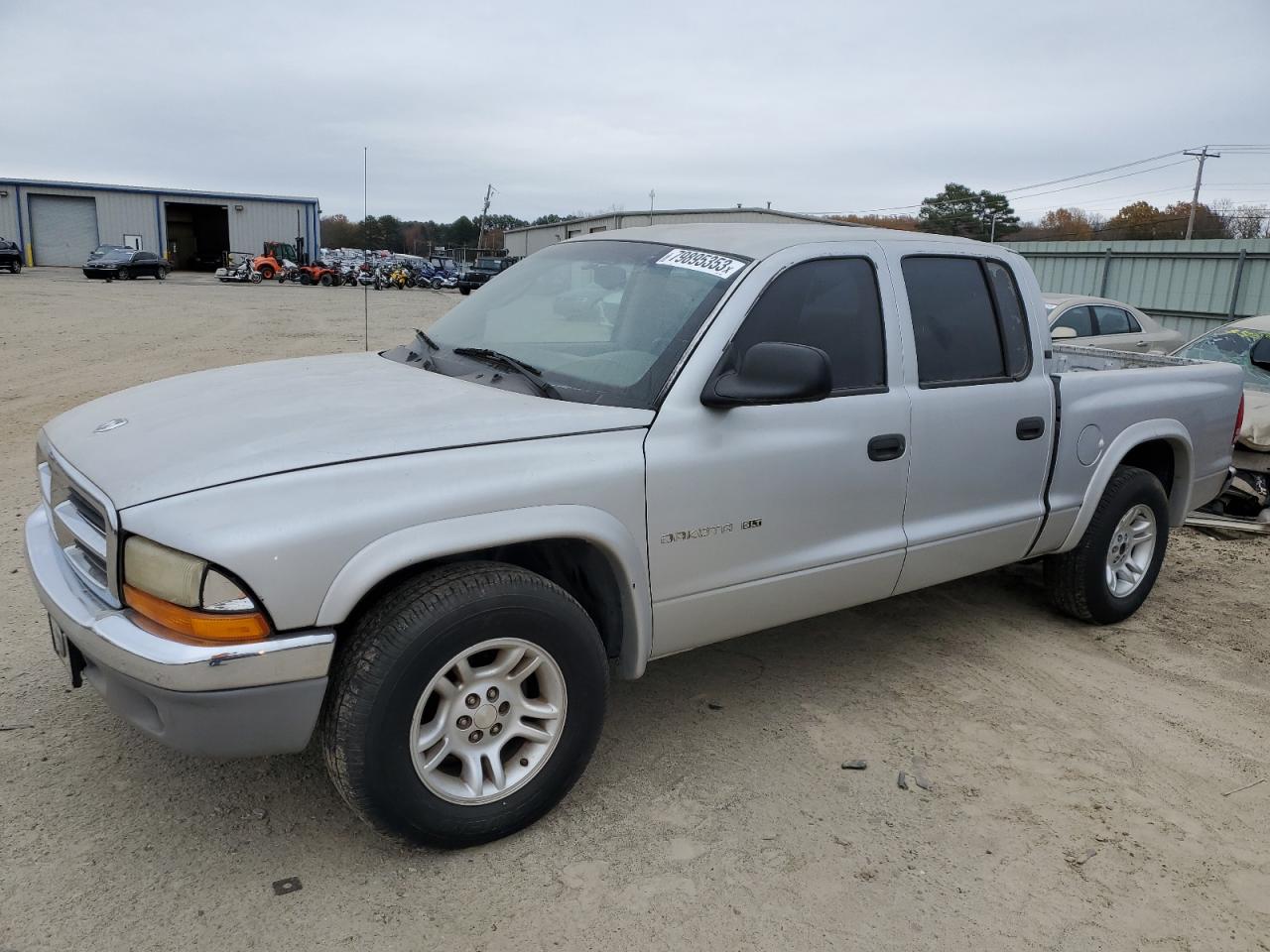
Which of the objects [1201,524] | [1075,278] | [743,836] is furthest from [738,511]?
[1075,278]

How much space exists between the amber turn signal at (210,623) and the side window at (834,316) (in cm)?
181

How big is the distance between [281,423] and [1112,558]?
4.02m

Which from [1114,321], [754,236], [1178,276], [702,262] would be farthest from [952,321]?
[1178,276]

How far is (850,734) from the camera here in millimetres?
3625

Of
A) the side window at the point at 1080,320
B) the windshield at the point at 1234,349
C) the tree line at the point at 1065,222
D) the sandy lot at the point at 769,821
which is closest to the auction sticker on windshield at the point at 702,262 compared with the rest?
the sandy lot at the point at 769,821

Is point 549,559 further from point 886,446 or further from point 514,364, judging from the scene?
point 886,446

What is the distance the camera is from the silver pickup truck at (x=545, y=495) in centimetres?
242

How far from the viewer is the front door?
3.05 metres

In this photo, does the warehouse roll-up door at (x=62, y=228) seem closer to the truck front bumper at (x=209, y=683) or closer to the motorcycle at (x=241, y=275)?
the motorcycle at (x=241, y=275)

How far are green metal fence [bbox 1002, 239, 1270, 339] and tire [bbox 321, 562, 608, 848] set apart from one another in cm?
1336

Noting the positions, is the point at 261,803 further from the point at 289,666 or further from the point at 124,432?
the point at 124,432

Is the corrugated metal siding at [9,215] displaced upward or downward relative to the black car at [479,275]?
upward

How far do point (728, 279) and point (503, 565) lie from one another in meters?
1.30

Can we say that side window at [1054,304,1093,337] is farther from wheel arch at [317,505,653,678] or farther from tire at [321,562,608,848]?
tire at [321,562,608,848]
